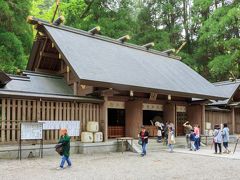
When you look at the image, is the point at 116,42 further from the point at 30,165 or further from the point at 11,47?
the point at 30,165

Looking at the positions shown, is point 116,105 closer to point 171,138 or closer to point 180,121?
point 171,138

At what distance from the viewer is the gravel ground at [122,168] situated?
9656 mm

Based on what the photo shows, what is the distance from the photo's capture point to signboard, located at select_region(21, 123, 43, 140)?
42.8 feet

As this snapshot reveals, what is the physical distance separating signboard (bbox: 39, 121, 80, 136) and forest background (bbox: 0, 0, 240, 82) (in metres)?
10.7

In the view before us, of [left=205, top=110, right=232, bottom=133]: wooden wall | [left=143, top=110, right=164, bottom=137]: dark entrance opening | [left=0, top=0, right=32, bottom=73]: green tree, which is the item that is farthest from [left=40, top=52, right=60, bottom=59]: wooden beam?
[left=205, top=110, right=232, bottom=133]: wooden wall

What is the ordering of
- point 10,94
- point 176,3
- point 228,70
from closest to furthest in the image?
1. point 10,94
2. point 228,70
3. point 176,3

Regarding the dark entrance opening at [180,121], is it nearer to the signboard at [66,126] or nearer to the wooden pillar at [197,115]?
the wooden pillar at [197,115]

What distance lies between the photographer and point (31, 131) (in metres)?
13.3

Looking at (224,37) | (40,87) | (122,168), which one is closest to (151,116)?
(40,87)

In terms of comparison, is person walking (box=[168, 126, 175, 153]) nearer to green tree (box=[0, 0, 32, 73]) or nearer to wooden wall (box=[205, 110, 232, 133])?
wooden wall (box=[205, 110, 232, 133])

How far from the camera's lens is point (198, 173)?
1041cm

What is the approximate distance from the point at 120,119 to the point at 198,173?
10881 millimetres

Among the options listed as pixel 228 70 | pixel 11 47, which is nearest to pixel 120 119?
pixel 11 47

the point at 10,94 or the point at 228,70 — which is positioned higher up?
the point at 228,70
